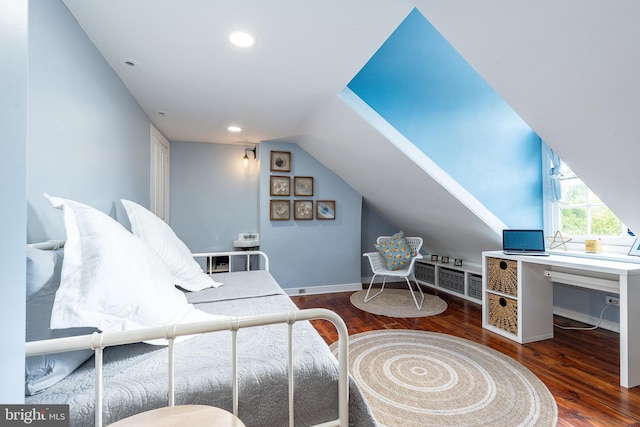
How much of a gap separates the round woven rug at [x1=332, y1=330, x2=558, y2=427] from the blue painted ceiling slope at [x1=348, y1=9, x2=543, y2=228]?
4.85 ft

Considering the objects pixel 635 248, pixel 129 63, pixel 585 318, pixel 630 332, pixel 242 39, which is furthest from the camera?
pixel 585 318

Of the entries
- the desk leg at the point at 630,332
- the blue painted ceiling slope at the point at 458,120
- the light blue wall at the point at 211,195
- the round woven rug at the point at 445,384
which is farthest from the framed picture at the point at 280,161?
the desk leg at the point at 630,332

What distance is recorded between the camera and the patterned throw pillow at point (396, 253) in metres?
3.38

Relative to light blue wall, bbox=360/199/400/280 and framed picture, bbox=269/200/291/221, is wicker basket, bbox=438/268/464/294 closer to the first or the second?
light blue wall, bbox=360/199/400/280

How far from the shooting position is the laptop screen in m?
2.39

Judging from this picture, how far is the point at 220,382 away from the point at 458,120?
296 cm

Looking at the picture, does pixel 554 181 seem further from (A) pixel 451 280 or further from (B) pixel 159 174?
(B) pixel 159 174

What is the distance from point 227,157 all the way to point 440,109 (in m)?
2.81

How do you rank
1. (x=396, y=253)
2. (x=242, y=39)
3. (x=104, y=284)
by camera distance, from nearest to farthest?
(x=104, y=284)
(x=242, y=39)
(x=396, y=253)

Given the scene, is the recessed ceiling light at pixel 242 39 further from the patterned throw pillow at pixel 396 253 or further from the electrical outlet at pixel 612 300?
the electrical outlet at pixel 612 300

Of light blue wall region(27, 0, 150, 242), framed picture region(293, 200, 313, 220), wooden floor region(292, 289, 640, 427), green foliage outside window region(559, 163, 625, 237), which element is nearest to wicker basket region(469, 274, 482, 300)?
wooden floor region(292, 289, 640, 427)

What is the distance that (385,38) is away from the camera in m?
1.55

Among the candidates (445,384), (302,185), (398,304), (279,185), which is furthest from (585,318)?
(279,185)

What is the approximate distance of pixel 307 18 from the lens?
4.53ft
